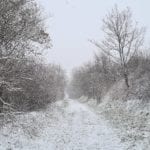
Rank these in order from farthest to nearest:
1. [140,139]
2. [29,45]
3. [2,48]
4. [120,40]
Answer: [120,40], [29,45], [2,48], [140,139]

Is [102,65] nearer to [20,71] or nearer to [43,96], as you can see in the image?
[43,96]

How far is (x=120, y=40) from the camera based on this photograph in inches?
1069

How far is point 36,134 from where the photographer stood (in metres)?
13.3

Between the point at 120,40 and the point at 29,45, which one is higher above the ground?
the point at 120,40

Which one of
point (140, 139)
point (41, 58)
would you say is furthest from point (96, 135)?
point (41, 58)

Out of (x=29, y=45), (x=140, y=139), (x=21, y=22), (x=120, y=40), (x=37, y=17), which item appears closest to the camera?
(x=140, y=139)

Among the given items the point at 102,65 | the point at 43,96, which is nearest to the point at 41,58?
the point at 43,96

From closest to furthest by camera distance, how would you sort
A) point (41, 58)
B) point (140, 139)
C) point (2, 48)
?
1. point (140, 139)
2. point (2, 48)
3. point (41, 58)

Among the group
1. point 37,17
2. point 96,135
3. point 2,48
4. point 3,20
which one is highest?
point 37,17

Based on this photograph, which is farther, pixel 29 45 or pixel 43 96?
pixel 43 96

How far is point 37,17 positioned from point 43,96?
483 inches

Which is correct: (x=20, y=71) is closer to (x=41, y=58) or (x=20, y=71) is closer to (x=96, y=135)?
(x=41, y=58)

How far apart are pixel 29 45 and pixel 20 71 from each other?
6.37 ft

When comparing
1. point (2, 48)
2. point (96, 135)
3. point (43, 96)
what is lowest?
point (96, 135)
